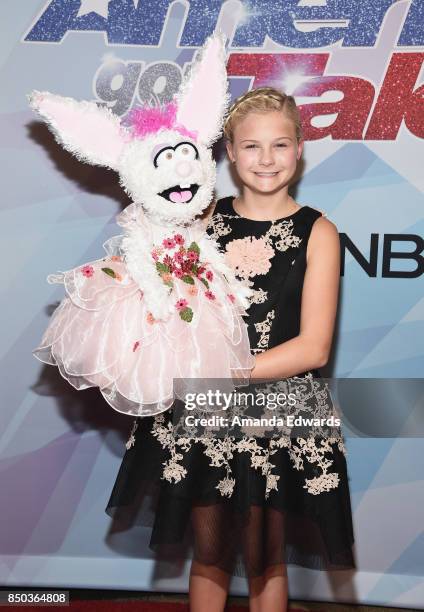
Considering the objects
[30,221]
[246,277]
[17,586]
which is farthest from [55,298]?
[17,586]

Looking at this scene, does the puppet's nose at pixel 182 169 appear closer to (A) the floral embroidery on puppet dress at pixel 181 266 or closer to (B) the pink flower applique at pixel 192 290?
(A) the floral embroidery on puppet dress at pixel 181 266

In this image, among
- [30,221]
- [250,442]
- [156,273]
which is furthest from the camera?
[30,221]

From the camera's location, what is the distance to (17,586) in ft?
7.75

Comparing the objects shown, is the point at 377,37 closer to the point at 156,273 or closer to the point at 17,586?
the point at 156,273

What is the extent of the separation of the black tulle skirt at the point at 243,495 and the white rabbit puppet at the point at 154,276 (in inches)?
8.4

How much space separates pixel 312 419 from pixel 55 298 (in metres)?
0.94

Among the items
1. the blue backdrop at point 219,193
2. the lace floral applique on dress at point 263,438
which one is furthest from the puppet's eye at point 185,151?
the blue backdrop at point 219,193

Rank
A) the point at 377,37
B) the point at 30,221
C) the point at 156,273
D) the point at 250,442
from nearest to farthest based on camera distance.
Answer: the point at 156,273, the point at 250,442, the point at 377,37, the point at 30,221

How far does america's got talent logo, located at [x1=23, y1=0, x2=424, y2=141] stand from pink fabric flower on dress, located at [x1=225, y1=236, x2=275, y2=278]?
1.66ft

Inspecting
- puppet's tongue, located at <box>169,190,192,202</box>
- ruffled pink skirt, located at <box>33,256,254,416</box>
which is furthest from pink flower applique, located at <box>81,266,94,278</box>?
puppet's tongue, located at <box>169,190,192,202</box>

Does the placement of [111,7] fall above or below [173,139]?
above

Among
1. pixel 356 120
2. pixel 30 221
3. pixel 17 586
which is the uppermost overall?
pixel 356 120

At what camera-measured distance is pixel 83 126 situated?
66.7 inches

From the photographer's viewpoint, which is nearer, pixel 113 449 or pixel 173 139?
pixel 173 139
